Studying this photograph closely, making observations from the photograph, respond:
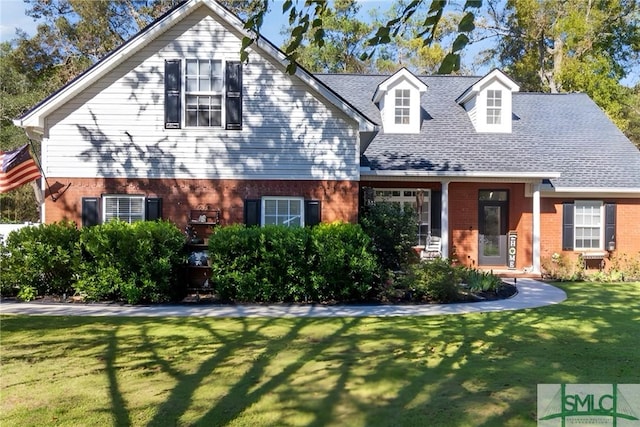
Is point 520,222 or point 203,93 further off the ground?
point 203,93

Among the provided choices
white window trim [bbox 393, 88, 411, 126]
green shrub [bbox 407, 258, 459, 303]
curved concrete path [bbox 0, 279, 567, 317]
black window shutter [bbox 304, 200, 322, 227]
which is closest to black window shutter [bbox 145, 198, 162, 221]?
curved concrete path [bbox 0, 279, 567, 317]

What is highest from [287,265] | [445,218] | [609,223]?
[445,218]

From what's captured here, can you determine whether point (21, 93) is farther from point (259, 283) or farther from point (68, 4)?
point (259, 283)

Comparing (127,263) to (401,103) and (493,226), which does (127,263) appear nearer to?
(401,103)

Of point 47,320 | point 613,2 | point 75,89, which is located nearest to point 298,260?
point 47,320

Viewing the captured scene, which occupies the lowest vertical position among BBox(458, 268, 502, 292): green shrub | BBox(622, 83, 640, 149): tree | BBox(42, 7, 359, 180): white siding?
BBox(458, 268, 502, 292): green shrub

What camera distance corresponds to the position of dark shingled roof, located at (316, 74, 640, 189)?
51.1ft

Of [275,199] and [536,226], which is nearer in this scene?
[275,199]

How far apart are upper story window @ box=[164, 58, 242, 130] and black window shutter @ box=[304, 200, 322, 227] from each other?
102 inches

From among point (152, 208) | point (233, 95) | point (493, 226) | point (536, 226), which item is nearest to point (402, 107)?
point (493, 226)

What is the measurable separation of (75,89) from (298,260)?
6.92 metres

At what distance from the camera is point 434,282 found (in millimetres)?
11016

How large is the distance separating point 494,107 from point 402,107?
3.13 m

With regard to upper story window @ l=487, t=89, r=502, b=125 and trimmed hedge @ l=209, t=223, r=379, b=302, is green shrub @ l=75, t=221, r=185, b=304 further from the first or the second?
upper story window @ l=487, t=89, r=502, b=125
